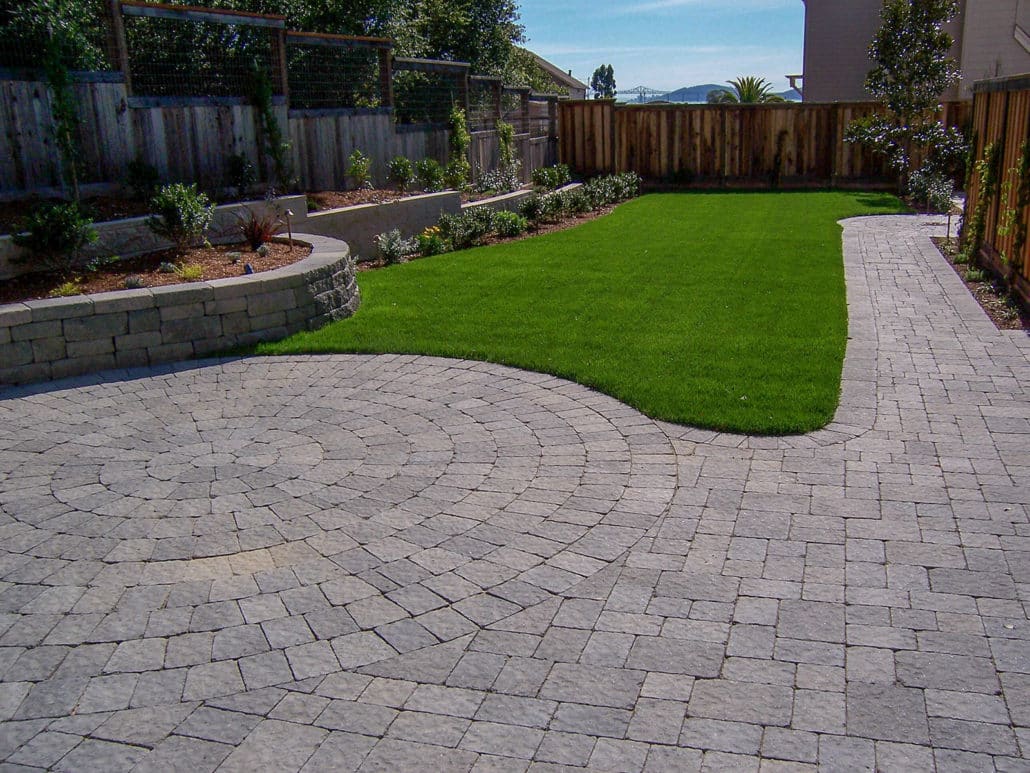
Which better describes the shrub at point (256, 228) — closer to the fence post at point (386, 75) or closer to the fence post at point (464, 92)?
the fence post at point (386, 75)

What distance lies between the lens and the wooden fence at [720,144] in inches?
758

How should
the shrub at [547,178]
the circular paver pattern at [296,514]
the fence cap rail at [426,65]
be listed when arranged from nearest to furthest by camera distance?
the circular paver pattern at [296,514], the fence cap rail at [426,65], the shrub at [547,178]

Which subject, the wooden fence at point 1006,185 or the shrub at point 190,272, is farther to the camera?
the wooden fence at point 1006,185

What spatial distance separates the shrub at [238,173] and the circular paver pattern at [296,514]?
186 inches

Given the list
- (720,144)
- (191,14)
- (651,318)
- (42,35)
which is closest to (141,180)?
(42,35)

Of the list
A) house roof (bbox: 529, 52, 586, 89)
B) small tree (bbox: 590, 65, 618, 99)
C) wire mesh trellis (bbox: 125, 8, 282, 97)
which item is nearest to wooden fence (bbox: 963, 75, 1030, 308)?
wire mesh trellis (bbox: 125, 8, 282, 97)

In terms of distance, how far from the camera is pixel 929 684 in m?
3.19

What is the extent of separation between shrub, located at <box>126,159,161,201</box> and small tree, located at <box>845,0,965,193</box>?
13.0 metres

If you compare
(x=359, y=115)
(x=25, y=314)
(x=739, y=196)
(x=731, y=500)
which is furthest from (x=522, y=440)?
(x=739, y=196)

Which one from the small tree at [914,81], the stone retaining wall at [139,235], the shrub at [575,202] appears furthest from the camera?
the small tree at [914,81]

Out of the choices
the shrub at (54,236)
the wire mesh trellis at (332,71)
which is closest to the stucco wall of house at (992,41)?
the wire mesh trellis at (332,71)

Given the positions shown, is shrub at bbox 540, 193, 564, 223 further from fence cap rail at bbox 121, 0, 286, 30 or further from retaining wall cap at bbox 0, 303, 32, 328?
retaining wall cap at bbox 0, 303, 32, 328

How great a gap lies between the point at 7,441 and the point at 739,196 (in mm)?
15208

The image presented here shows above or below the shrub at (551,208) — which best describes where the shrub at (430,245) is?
below
